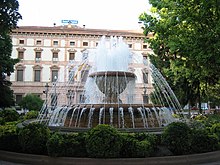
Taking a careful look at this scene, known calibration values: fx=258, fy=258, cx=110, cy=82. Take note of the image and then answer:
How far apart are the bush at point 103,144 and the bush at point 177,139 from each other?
1.42 metres

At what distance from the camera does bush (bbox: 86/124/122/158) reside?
660 centimetres

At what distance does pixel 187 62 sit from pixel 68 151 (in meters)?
11.5

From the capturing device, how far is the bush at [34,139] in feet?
23.9

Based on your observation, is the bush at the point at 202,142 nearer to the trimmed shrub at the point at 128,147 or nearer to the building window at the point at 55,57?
the trimmed shrub at the point at 128,147

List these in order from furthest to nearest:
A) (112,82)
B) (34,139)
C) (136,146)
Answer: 1. (112,82)
2. (34,139)
3. (136,146)

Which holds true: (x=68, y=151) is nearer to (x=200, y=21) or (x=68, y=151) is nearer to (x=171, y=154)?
(x=171, y=154)

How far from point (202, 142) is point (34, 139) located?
4802 mm

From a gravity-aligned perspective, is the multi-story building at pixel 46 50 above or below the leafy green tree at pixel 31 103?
above

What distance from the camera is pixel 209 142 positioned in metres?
7.53

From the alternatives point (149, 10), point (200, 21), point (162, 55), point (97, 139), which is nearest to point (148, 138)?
point (97, 139)

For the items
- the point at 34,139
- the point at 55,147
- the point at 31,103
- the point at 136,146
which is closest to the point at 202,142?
the point at 136,146

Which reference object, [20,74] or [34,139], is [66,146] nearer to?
[34,139]

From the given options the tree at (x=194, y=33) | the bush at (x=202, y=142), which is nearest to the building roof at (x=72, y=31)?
the tree at (x=194, y=33)

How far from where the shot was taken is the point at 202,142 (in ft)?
24.4
